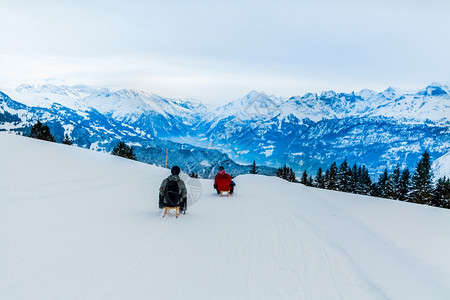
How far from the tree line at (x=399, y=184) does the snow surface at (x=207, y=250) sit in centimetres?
6116

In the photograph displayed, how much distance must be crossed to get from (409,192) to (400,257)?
7572 cm

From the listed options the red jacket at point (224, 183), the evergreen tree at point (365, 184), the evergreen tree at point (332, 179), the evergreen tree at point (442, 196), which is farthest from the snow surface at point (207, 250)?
the evergreen tree at point (365, 184)

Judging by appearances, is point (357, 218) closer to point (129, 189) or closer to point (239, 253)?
point (239, 253)

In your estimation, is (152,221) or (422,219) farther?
(422,219)

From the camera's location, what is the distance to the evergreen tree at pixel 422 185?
Result: 6694 centimetres

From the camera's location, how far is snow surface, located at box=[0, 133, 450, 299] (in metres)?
5.88

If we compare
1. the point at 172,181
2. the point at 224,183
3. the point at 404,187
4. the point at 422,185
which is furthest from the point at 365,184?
the point at 172,181

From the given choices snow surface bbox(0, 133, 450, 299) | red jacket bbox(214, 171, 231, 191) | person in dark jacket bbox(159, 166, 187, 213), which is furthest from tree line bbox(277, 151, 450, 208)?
person in dark jacket bbox(159, 166, 187, 213)

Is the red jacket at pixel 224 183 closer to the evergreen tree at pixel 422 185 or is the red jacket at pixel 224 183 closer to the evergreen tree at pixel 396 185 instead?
the evergreen tree at pixel 422 185

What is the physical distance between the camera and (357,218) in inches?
516

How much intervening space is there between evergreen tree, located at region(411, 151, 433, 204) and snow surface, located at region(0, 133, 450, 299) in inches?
2392

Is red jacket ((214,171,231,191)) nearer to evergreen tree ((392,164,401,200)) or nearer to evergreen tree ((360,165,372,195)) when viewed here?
evergreen tree ((392,164,401,200))

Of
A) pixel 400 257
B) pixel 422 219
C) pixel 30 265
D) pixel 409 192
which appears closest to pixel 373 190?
pixel 409 192

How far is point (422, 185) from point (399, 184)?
299 inches
